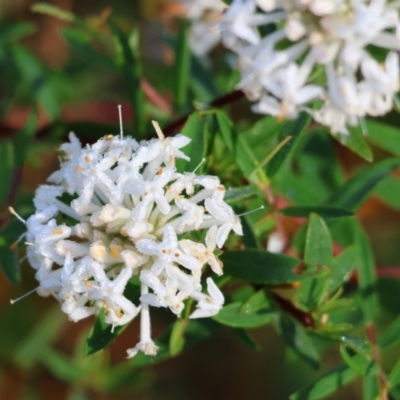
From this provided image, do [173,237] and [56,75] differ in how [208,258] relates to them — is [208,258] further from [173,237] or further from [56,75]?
[56,75]

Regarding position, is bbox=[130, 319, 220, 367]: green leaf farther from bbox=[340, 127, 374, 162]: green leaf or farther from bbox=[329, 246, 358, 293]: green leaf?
bbox=[340, 127, 374, 162]: green leaf

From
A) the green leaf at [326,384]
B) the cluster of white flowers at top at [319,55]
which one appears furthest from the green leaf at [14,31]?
the green leaf at [326,384]

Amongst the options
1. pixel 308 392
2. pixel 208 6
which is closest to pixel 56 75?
pixel 208 6

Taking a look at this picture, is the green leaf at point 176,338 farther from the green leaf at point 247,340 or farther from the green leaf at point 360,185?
the green leaf at point 360,185

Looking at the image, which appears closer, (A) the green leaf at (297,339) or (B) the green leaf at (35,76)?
(A) the green leaf at (297,339)

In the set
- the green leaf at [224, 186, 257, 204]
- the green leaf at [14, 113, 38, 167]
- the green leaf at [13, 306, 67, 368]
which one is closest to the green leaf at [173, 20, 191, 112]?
the green leaf at [14, 113, 38, 167]

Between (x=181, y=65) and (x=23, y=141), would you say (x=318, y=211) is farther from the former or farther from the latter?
(x=23, y=141)
